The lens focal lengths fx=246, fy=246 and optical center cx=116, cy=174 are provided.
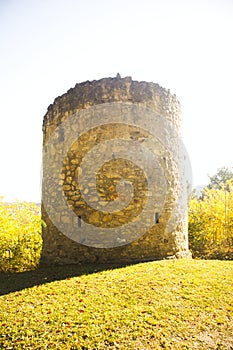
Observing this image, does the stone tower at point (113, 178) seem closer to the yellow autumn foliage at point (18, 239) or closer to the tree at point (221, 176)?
the yellow autumn foliage at point (18, 239)

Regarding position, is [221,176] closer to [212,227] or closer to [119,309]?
A: [212,227]

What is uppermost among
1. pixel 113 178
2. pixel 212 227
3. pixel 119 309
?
pixel 113 178

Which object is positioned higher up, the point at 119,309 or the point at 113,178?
the point at 113,178

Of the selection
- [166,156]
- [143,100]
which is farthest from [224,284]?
[143,100]

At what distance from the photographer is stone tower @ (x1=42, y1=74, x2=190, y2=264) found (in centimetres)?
642

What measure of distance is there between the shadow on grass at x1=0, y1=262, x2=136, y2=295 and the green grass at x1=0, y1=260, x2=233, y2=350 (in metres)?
0.03

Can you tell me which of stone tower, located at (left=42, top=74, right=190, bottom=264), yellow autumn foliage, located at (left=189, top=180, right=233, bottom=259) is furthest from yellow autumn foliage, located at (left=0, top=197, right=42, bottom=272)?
yellow autumn foliage, located at (left=189, top=180, right=233, bottom=259)

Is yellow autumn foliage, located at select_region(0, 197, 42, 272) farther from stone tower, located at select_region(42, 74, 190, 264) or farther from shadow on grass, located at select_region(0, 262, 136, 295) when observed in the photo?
shadow on grass, located at select_region(0, 262, 136, 295)

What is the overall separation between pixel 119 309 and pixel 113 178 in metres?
3.37

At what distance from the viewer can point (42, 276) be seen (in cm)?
557

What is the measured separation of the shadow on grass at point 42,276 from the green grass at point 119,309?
0.03 metres

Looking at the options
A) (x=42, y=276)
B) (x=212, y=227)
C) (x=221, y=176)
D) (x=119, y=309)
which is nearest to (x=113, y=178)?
Result: (x=42, y=276)

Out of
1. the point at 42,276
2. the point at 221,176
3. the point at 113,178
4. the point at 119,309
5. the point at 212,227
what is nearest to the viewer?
the point at 119,309

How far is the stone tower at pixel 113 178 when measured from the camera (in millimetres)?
6422
